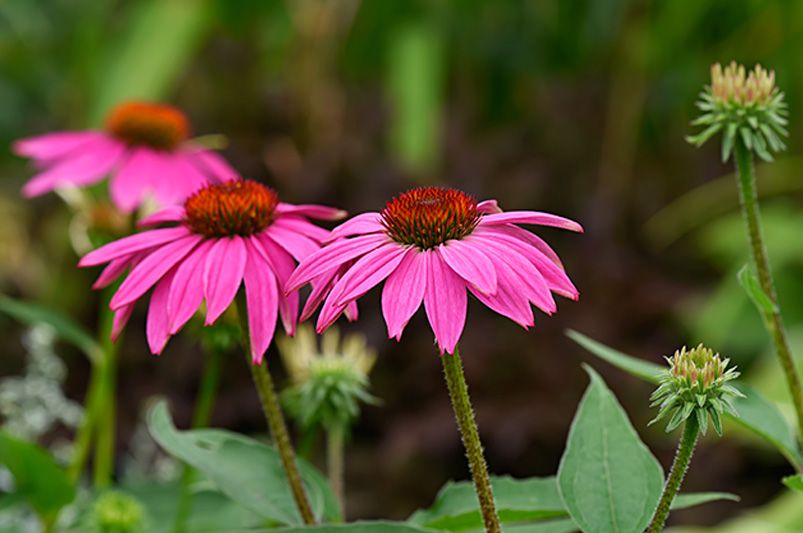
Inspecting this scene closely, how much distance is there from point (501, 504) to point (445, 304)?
4.9 inches

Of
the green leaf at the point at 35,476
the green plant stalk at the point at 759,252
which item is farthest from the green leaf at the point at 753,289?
the green leaf at the point at 35,476

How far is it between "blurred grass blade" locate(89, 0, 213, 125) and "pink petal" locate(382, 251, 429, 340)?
1.47 metres

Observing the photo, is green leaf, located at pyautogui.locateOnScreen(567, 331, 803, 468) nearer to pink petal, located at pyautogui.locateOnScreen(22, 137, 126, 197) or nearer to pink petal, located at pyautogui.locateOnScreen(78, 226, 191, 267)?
pink petal, located at pyautogui.locateOnScreen(78, 226, 191, 267)

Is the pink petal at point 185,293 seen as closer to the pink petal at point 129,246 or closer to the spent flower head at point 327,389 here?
the pink petal at point 129,246

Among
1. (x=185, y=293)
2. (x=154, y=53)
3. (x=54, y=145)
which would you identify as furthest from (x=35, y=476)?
(x=154, y=53)

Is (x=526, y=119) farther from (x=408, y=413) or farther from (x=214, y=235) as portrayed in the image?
(x=214, y=235)

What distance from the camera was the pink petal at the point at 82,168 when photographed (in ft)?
2.42

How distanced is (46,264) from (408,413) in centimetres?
63

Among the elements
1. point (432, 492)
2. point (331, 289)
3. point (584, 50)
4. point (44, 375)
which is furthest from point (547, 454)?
point (584, 50)

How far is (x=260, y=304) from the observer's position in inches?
16.0

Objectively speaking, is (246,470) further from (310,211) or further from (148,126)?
(148,126)

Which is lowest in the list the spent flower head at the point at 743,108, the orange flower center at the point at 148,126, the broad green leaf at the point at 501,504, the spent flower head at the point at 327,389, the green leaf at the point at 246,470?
the broad green leaf at the point at 501,504

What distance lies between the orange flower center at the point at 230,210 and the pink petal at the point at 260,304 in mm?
25

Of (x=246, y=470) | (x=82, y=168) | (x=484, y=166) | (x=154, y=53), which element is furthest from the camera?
(x=154, y=53)
